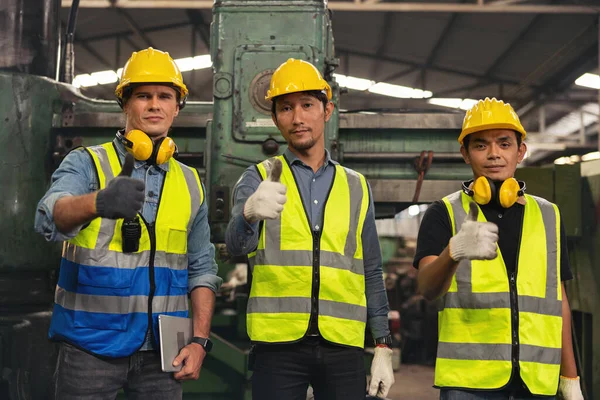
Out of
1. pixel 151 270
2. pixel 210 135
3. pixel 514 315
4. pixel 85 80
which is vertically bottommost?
pixel 514 315

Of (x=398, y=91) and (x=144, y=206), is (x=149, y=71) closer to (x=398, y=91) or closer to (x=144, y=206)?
(x=144, y=206)

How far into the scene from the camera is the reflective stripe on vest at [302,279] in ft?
5.82

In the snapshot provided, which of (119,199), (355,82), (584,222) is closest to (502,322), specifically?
(119,199)

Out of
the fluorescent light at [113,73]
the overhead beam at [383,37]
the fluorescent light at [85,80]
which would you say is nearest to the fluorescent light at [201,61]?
the fluorescent light at [113,73]

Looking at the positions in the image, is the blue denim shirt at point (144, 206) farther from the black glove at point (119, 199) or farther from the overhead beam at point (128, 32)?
the overhead beam at point (128, 32)

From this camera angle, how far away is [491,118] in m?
1.83

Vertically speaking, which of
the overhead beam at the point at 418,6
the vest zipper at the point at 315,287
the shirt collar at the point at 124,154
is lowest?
the vest zipper at the point at 315,287

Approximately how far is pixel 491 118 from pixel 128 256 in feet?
3.74

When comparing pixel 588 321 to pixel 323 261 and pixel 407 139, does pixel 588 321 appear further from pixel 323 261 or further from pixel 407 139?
pixel 323 261

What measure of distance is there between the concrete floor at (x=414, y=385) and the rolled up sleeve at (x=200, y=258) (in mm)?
3105

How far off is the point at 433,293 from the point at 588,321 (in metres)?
2.62

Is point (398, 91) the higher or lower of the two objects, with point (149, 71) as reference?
higher

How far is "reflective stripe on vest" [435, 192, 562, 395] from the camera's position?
1.70 m

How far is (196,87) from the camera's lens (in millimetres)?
11234
